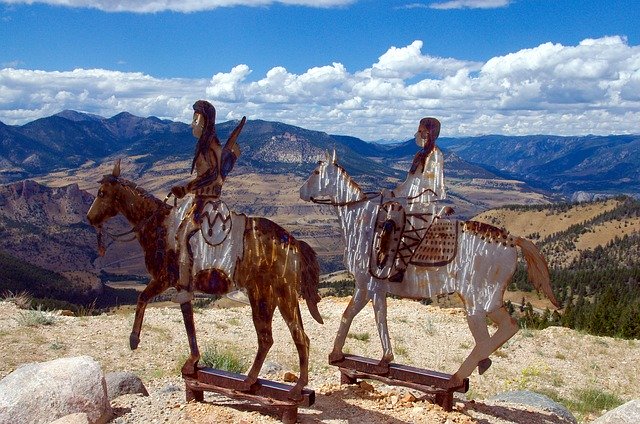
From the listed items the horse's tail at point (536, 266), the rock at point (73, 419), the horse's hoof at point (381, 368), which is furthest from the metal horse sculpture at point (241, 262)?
the horse's tail at point (536, 266)

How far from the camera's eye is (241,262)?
7574mm

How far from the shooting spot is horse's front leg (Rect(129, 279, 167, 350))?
7605 mm

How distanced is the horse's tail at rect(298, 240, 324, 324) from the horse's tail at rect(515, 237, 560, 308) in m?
2.98

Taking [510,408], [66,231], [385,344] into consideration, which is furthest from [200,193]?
[66,231]

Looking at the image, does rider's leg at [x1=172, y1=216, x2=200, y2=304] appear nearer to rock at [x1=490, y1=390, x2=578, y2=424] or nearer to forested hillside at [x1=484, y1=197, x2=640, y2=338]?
rock at [x1=490, y1=390, x2=578, y2=424]

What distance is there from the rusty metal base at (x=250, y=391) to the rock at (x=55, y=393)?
3.93ft

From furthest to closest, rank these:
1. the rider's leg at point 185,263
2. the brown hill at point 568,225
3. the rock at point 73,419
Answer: the brown hill at point 568,225 → the rider's leg at point 185,263 → the rock at point 73,419

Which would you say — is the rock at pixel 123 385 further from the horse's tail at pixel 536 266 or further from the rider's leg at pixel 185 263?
the horse's tail at pixel 536 266

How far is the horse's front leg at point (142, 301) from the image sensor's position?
7605 mm

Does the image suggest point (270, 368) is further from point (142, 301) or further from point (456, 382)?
point (142, 301)

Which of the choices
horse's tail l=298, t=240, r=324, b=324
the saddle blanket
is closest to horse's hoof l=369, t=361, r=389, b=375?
the saddle blanket

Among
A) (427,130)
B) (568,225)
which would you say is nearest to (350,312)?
(427,130)

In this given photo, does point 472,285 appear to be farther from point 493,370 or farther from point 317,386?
point 493,370

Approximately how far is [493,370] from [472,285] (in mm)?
5783
